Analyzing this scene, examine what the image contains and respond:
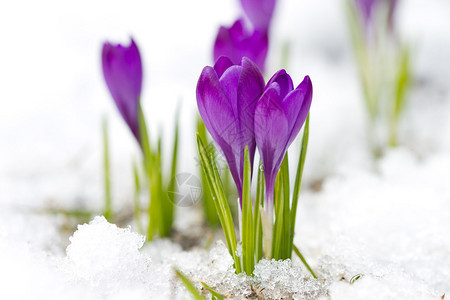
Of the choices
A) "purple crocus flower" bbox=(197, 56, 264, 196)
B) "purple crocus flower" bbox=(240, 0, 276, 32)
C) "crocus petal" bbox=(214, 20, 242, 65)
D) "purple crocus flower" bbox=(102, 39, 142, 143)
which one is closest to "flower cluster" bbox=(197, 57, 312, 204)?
"purple crocus flower" bbox=(197, 56, 264, 196)

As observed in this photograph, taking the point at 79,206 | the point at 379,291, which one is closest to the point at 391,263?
the point at 379,291

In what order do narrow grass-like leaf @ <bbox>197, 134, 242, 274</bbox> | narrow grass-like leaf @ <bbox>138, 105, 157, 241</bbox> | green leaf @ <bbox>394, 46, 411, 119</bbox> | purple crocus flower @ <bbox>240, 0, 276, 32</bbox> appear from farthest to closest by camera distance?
green leaf @ <bbox>394, 46, 411, 119</bbox> < purple crocus flower @ <bbox>240, 0, 276, 32</bbox> < narrow grass-like leaf @ <bbox>138, 105, 157, 241</bbox> < narrow grass-like leaf @ <bbox>197, 134, 242, 274</bbox>

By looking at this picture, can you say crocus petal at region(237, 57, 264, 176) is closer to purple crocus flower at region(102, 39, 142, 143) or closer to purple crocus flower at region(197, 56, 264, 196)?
purple crocus flower at region(197, 56, 264, 196)

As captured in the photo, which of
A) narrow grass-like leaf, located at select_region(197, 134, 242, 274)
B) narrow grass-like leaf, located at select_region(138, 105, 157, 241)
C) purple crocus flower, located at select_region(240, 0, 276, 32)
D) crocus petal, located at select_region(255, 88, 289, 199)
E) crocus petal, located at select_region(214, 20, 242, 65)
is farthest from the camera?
purple crocus flower, located at select_region(240, 0, 276, 32)

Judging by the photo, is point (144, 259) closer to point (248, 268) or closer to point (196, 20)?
point (248, 268)

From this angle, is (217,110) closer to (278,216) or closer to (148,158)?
(278,216)

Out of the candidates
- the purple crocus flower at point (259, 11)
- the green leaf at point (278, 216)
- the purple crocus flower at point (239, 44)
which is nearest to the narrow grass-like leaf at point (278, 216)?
the green leaf at point (278, 216)
